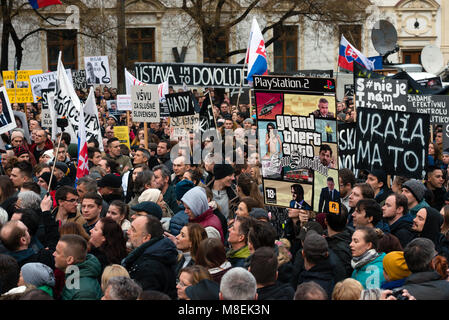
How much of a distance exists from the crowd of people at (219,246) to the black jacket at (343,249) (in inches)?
0.4

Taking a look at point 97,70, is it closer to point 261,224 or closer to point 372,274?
point 261,224

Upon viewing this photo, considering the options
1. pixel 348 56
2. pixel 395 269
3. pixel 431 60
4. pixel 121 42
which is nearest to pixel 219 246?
pixel 395 269

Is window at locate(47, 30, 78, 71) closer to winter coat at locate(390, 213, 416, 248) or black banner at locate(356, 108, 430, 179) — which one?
black banner at locate(356, 108, 430, 179)

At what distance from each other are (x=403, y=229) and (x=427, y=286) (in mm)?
1876

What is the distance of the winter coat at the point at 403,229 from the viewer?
22.1 ft

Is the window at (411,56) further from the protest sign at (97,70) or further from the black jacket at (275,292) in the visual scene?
the black jacket at (275,292)

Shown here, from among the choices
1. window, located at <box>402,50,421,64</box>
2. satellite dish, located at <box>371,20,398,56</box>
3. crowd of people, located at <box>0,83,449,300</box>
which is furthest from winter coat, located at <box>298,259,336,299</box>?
window, located at <box>402,50,421,64</box>

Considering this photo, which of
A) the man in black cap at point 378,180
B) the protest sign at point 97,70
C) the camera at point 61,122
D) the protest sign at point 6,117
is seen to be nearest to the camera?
the man in black cap at point 378,180

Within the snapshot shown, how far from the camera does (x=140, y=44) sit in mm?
35906

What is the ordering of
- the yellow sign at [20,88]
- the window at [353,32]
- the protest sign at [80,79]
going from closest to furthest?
the yellow sign at [20,88]
the protest sign at [80,79]
the window at [353,32]

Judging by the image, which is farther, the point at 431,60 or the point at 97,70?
the point at 431,60

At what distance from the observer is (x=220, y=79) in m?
15.0

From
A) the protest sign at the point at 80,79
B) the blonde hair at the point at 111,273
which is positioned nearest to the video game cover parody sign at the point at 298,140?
the blonde hair at the point at 111,273

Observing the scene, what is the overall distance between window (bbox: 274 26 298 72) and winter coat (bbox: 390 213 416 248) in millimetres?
30256
